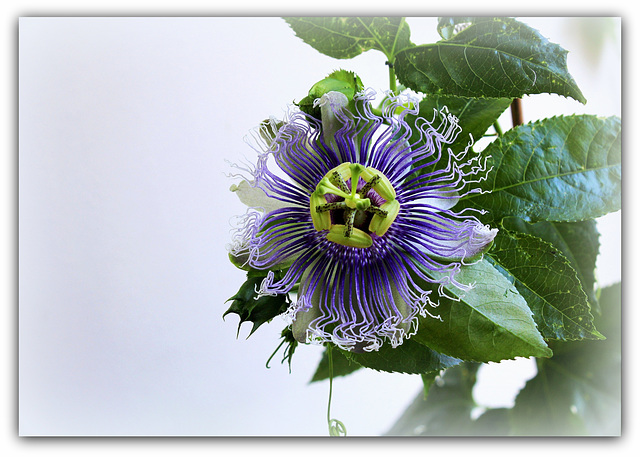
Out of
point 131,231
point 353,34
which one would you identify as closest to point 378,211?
point 353,34

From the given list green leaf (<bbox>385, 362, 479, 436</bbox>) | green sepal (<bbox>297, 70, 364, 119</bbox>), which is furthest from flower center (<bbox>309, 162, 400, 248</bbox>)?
green leaf (<bbox>385, 362, 479, 436</bbox>)

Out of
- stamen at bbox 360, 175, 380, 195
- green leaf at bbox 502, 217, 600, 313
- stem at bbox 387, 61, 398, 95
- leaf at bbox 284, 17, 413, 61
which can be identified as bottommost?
green leaf at bbox 502, 217, 600, 313

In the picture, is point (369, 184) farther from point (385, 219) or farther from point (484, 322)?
point (484, 322)

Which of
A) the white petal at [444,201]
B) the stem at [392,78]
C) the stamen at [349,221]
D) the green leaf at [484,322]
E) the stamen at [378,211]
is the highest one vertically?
the stem at [392,78]

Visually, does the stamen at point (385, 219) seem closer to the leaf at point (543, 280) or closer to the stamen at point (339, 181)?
the stamen at point (339, 181)

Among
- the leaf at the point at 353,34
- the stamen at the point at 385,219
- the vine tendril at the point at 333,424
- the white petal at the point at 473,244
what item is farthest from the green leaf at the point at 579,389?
the leaf at the point at 353,34

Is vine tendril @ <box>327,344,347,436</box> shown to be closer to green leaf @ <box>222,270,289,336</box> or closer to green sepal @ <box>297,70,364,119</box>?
green leaf @ <box>222,270,289,336</box>
